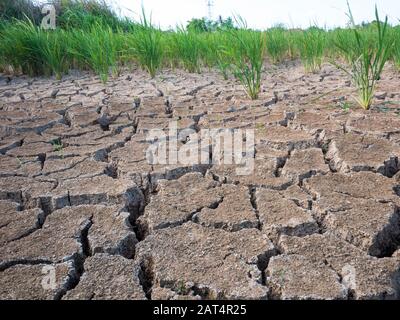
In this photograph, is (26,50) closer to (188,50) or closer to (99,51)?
(99,51)

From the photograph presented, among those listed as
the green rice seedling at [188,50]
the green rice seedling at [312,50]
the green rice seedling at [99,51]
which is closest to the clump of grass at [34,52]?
the green rice seedling at [99,51]

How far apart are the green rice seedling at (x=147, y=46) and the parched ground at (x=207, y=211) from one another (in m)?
1.59

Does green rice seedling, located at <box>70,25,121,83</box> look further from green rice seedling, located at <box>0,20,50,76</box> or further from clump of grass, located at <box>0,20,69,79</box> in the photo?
green rice seedling, located at <box>0,20,50,76</box>

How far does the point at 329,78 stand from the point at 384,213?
2902mm

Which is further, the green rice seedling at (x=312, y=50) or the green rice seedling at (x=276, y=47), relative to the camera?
the green rice seedling at (x=276, y=47)

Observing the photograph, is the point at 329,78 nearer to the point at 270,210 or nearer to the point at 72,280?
the point at 270,210

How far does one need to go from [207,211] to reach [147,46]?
305cm

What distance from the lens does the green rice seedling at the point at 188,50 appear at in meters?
4.43

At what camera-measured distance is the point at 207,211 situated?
4.86 feet

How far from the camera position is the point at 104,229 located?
54.4 inches

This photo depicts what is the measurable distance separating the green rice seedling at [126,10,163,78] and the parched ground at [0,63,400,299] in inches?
62.5

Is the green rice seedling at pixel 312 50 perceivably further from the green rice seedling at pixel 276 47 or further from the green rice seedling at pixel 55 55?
the green rice seedling at pixel 55 55

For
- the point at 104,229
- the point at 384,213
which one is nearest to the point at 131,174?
the point at 104,229

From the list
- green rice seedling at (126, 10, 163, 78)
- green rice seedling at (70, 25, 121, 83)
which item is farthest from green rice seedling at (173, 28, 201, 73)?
green rice seedling at (70, 25, 121, 83)
